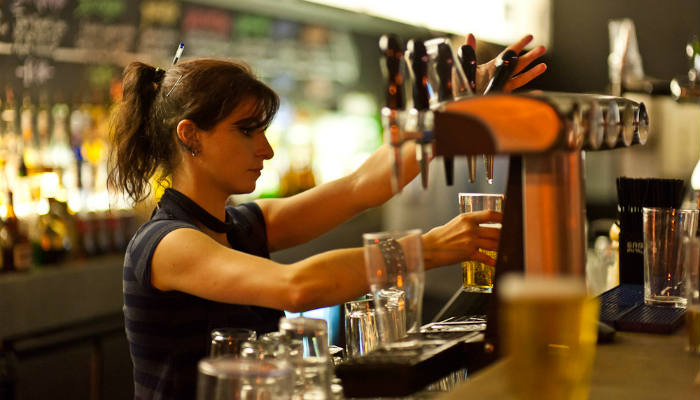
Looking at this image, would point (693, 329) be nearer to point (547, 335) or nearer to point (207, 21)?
point (547, 335)

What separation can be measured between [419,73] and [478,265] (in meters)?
0.46

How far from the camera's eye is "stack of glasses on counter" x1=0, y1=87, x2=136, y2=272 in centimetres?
308

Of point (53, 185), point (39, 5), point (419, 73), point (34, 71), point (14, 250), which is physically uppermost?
point (39, 5)

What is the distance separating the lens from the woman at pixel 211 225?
54.5 inches

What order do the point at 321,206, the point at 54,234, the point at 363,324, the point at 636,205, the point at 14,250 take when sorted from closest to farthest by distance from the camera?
the point at 363,324 → the point at 636,205 → the point at 321,206 → the point at 14,250 → the point at 54,234

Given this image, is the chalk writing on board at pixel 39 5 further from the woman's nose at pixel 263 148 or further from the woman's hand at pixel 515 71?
the woman's hand at pixel 515 71

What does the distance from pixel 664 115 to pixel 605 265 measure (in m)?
4.54

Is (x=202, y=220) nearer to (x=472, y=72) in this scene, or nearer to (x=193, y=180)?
(x=193, y=180)

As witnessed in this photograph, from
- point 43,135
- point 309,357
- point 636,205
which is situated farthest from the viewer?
point 43,135

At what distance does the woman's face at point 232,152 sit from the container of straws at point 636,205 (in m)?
0.80

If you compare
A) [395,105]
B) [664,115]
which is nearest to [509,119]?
[395,105]

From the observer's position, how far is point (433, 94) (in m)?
1.24

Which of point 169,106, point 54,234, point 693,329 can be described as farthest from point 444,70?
point 54,234

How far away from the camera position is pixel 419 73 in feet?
4.03
